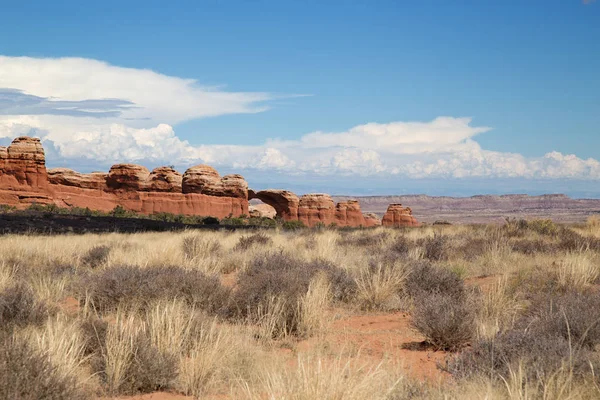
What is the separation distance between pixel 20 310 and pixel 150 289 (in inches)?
67.5

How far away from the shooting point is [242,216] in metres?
58.6

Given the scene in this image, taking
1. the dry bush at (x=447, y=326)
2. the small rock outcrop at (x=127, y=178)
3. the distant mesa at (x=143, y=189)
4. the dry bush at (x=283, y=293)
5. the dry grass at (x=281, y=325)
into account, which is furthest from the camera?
the small rock outcrop at (x=127, y=178)

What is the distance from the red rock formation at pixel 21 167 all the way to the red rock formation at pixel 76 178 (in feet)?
12.8

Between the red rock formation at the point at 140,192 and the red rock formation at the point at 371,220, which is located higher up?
the red rock formation at the point at 140,192

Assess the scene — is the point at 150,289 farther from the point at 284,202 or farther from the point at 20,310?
the point at 284,202

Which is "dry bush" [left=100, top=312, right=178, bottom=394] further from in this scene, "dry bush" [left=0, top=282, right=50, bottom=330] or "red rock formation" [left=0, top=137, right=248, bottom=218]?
"red rock formation" [left=0, top=137, right=248, bottom=218]

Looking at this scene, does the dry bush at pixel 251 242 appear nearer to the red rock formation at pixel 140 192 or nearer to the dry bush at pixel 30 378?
the dry bush at pixel 30 378

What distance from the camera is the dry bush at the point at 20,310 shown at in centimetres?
549

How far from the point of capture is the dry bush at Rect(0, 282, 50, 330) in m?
5.49

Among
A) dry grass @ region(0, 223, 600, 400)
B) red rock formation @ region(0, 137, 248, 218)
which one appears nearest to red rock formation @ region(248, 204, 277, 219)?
red rock formation @ region(0, 137, 248, 218)

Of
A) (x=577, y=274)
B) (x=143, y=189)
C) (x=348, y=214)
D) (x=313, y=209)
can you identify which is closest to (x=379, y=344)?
(x=577, y=274)

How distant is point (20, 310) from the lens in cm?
559

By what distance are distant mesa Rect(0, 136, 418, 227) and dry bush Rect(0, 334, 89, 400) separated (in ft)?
169

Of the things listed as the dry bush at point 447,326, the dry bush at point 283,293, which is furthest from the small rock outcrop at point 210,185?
the dry bush at point 447,326
